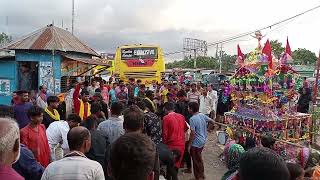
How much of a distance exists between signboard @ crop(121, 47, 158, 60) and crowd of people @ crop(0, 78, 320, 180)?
36.8ft

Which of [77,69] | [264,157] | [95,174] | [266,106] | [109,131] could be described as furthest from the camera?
[77,69]

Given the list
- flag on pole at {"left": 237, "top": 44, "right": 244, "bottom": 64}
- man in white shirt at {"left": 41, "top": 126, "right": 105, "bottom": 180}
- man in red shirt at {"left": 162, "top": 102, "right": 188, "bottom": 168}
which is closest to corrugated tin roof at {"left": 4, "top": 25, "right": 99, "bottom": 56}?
flag on pole at {"left": 237, "top": 44, "right": 244, "bottom": 64}

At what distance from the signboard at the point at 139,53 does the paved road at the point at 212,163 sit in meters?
10.4

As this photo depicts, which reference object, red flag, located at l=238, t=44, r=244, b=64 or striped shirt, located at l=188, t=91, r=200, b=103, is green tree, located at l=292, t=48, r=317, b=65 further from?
red flag, located at l=238, t=44, r=244, b=64

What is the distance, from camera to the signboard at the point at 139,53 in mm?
23094

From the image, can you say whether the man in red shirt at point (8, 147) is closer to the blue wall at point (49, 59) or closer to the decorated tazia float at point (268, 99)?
the decorated tazia float at point (268, 99)

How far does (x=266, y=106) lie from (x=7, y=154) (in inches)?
332

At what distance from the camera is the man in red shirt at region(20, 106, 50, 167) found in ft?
17.4

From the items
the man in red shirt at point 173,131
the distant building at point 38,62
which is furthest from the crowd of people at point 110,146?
the distant building at point 38,62

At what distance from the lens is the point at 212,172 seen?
9516 mm

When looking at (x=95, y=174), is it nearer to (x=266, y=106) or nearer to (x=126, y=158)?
(x=126, y=158)

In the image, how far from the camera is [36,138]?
5.34m

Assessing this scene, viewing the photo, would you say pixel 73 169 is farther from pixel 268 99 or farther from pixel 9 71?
pixel 9 71

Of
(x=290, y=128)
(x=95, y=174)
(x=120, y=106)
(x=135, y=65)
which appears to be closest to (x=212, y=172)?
(x=290, y=128)
